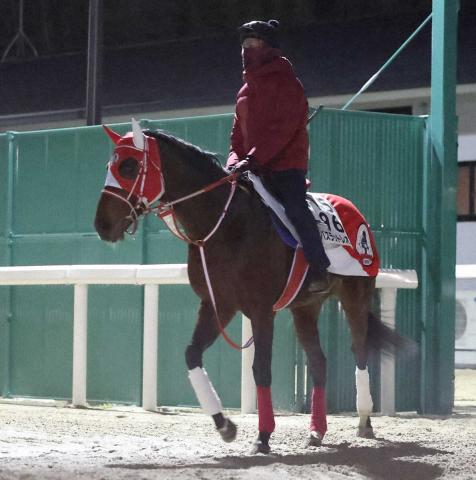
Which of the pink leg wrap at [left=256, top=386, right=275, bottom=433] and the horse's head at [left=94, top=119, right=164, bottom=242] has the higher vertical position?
the horse's head at [left=94, top=119, right=164, bottom=242]

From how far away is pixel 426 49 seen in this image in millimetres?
20344

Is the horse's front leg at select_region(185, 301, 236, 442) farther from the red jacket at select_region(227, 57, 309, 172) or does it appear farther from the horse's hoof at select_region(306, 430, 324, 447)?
the red jacket at select_region(227, 57, 309, 172)

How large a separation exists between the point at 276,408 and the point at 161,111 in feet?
36.5

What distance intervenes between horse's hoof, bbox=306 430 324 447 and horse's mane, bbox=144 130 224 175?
74.0 inches

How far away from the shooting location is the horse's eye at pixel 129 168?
8.02 m

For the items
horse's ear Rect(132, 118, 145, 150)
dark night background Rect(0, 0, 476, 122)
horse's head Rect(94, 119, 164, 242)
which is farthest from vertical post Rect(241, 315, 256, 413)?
dark night background Rect(0, 0, 476, 122)

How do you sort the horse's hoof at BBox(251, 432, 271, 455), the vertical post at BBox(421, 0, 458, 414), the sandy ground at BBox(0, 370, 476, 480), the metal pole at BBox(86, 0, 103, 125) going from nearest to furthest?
1. the sandy ground at BBox(0, 370, 476, 480)
2. the horse's hoof at BBox(251, 432, 271, 455)
3. the vertical post at BBox(421, 0, 458, 414)
4. the metal pole at BBox(86, 0, 103, 125)

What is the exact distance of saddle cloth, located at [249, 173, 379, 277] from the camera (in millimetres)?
9266

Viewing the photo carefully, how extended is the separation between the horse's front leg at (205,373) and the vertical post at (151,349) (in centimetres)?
313

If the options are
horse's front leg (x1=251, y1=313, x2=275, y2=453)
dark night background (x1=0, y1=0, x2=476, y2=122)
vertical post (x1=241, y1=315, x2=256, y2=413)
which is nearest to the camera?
horse's front leg (x1=251, y1=313, x2=275, y2=453)

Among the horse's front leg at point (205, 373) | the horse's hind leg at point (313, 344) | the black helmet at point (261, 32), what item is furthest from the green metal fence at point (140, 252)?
the horse's front leg at point (205, 373)

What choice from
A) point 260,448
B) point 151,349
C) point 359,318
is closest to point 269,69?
point 359,318

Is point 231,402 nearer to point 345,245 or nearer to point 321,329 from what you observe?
point 321,329

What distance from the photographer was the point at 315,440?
8.77m
